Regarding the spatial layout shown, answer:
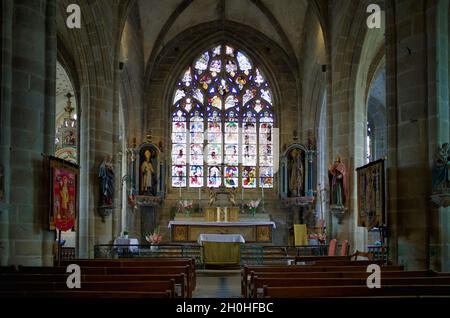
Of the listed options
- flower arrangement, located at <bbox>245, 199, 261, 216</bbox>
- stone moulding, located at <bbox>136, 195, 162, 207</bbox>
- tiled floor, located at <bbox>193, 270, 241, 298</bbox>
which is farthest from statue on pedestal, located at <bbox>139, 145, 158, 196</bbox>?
tiled floor, located at <bbox>193, 270, 241, 298</bbox>

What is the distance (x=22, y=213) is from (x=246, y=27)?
17569mm

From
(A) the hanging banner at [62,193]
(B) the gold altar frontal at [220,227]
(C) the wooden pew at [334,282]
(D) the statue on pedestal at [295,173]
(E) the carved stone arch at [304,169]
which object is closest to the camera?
(C) the wooden pew at [334,282]

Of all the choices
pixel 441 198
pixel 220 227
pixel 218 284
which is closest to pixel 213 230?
pixel 220 227

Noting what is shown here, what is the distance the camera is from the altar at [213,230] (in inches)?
846

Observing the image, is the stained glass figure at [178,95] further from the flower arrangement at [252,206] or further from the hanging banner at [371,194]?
the hanging banner at [371,194]

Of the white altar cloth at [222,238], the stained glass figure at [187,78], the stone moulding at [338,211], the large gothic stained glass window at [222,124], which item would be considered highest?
the stained glass figure at [187,78]

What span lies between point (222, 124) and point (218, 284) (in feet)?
43.4

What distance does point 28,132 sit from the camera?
11500mm

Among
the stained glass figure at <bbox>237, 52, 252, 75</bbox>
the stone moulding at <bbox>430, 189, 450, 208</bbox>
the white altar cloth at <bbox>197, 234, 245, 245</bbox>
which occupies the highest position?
the stained glass figure at <bbox>237, 52, 252, 75</bbox>

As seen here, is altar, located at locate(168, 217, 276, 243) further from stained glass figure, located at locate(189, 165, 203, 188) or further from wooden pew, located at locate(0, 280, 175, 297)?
wooden pew, located at locate(0, 280, 175, 297)

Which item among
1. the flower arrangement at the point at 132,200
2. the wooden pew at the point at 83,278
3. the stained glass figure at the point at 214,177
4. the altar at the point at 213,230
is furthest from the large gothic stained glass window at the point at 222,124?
the wooden pew at the point at 83,278

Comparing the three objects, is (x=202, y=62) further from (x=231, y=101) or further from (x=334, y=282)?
(x=334, y=282)

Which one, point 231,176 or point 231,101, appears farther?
point 231,101

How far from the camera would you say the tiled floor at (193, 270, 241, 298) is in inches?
476
